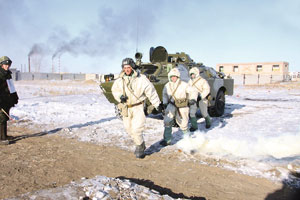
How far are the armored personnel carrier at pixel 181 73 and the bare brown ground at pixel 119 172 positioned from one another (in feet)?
9.97

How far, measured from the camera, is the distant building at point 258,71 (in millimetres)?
40844

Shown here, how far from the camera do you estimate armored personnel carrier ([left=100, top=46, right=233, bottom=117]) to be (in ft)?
26.6

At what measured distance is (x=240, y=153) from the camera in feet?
17.0

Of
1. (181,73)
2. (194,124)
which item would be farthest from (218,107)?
(194,124)

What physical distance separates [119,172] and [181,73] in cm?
493

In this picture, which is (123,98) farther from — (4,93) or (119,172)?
(4,93)

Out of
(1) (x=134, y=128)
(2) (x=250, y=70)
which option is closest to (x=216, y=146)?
(1) (x=134, y=128)

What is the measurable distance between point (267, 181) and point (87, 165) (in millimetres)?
2890

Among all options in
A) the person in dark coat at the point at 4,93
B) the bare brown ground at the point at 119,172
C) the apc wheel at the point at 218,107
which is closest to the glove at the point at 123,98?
the bare brown ground at the point at 119,172

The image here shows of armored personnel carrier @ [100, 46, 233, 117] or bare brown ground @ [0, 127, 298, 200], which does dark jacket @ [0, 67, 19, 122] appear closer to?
bare brown ground @ [0, 127, 298, 200]

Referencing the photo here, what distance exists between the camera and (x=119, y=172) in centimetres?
420

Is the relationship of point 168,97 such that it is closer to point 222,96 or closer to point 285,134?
point 285,134

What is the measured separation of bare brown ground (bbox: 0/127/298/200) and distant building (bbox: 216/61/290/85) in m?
38.4

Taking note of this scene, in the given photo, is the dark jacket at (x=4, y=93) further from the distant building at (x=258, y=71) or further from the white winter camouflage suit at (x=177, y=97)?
the distant building at (x=258, y=71)
